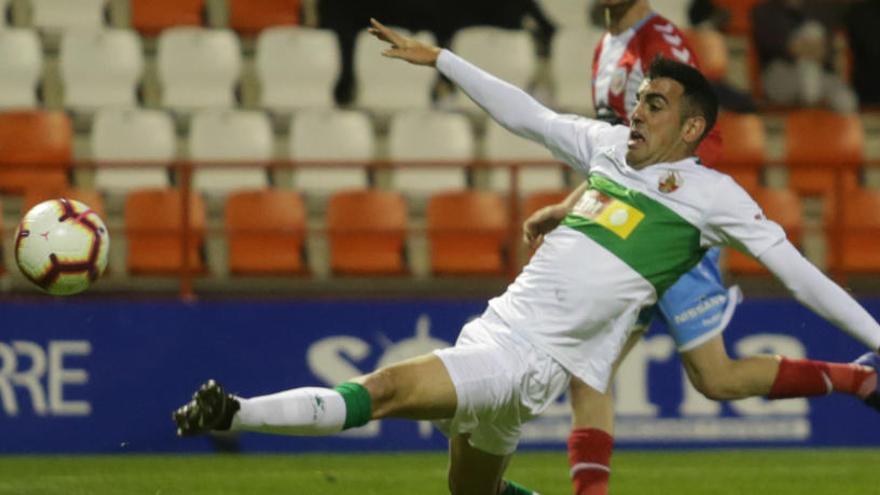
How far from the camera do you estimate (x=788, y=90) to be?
13.9 meters

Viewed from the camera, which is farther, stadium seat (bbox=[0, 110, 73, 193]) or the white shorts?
stadium seat (bbox=[0, 110, 73, 193])

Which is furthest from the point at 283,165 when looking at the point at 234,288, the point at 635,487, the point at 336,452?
the point at 635,487

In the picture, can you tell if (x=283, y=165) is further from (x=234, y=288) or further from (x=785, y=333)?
(x=785, y=333)

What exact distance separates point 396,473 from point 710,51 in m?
5.28

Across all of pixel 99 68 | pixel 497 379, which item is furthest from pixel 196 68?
pixel 497 379

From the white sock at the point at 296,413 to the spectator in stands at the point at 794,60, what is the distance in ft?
28.4

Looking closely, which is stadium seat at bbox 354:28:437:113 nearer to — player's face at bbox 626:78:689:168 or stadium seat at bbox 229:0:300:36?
stadium seat at bbox 229:0:300:36

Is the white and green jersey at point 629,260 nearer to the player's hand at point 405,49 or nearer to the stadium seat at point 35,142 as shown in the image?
the player's hand at point 405,49

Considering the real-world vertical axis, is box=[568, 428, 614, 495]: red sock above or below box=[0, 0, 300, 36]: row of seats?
below

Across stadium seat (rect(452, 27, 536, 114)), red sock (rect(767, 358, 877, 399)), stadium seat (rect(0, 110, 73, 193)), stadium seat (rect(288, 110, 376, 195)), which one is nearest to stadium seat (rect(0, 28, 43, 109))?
stadium seat (rect(0, 110, 73, 193))

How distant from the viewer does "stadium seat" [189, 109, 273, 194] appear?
12492 millimetres

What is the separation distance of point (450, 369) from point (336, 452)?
5236mm

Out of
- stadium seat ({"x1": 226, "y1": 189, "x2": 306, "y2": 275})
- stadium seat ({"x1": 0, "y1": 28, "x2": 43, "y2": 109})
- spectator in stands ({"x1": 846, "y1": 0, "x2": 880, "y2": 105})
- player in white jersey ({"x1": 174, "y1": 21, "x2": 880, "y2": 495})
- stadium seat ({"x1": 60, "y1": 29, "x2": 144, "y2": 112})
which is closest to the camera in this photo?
player in white jersey ({"x1": 174, "y1": 21, "x2": 880, "y2": 495})

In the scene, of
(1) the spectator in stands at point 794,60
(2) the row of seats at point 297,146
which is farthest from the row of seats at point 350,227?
(1) the spectator in stands at point 794,60
